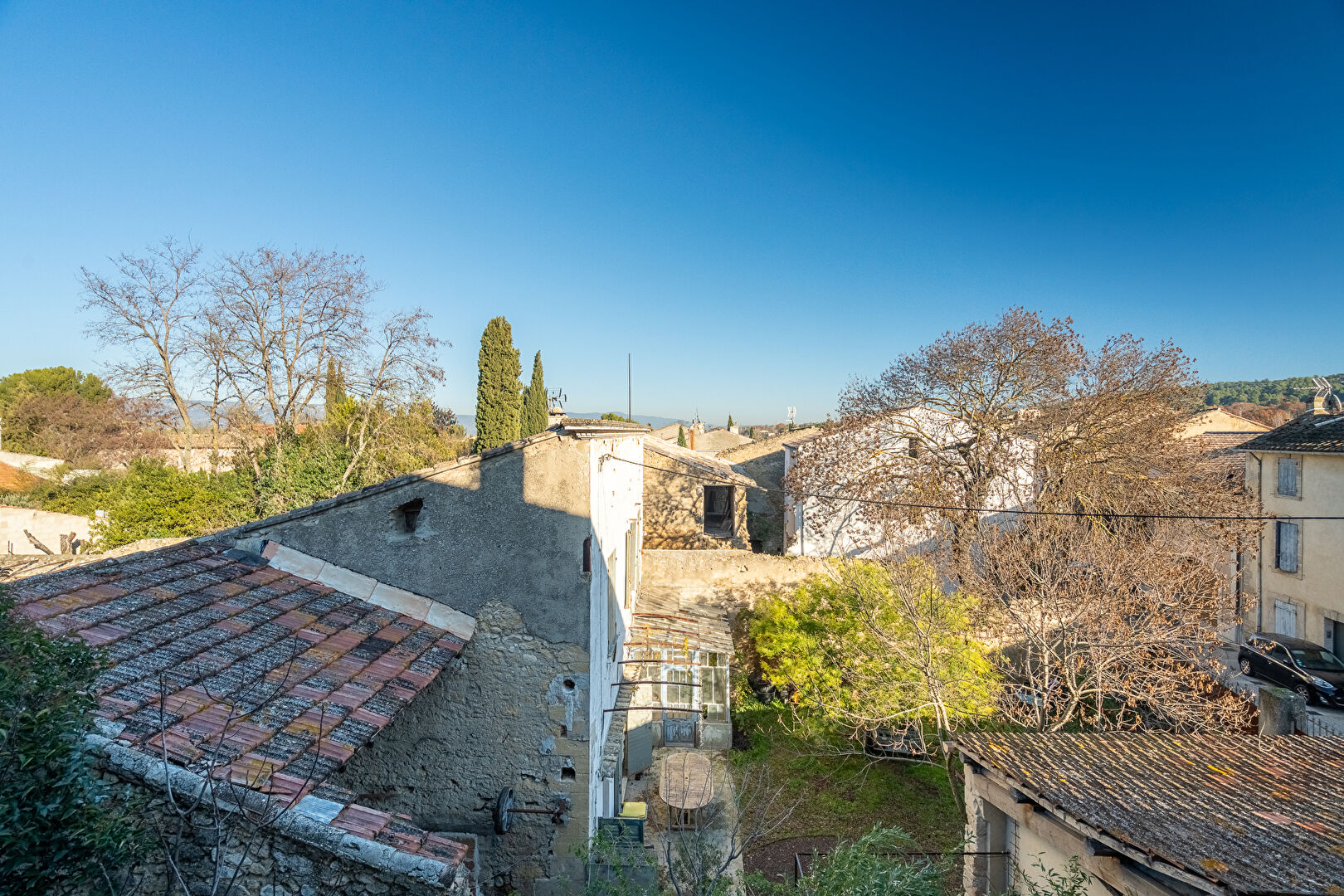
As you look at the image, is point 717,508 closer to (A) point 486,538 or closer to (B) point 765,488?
(B) point 765,488

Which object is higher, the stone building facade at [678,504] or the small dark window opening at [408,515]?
the small dark window opening at [408,515]

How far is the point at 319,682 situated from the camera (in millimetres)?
4980

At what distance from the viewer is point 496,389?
3061cm

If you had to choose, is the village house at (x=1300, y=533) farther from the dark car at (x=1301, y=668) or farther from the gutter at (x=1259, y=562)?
the dark car at (x=1301, y=668)

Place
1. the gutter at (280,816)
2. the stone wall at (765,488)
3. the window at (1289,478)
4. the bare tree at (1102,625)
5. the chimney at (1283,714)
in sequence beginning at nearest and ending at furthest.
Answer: the gutter at (280,816) → the chimney at (1283,714) → the bare tree at (1102,625) → the window at (1289,478) → the stone wall at (765,488)

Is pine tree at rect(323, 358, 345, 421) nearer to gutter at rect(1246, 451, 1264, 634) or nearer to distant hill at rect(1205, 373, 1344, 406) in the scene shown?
gutter at rect(1246, 451, 1264, 634)

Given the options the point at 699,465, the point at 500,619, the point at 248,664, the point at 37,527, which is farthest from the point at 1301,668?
the point at 37,527

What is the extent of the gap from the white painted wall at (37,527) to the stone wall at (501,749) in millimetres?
22235

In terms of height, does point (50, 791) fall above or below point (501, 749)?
above

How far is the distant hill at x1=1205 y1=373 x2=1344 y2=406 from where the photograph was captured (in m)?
59.0

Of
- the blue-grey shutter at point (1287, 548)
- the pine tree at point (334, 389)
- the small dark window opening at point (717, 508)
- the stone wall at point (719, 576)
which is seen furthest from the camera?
the small dark window opening at point (717, 508)

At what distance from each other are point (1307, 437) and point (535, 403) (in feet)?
107

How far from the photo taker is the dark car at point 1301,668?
48.9 ft

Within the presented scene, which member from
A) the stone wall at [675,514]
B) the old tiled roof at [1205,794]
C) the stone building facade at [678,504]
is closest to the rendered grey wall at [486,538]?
the old tiled roof at [1205,794]
